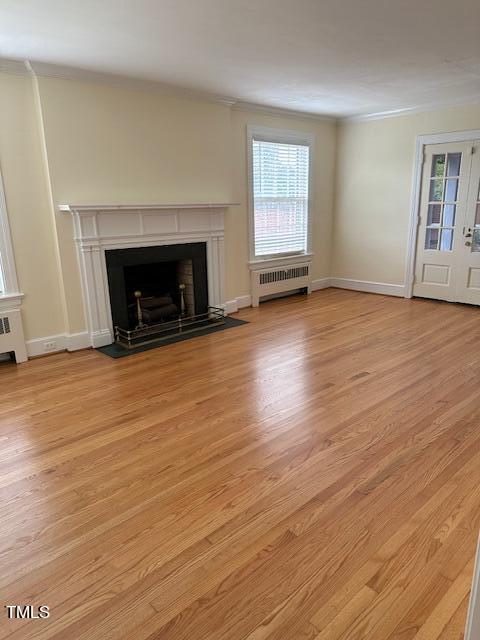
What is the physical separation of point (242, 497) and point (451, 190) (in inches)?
210

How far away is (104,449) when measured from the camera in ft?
8.68

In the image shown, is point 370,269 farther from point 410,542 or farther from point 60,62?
point 410,542

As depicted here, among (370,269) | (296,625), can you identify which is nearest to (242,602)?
(296,625)

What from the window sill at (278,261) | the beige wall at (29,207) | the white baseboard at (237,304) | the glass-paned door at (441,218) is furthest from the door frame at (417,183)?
the beige wall at (29,207)

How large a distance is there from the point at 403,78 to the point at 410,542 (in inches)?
173

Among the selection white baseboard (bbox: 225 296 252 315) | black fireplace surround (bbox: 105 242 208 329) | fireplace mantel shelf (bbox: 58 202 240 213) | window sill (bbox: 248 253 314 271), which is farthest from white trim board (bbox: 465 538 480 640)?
window sill (bbox: 248 253 314 271)

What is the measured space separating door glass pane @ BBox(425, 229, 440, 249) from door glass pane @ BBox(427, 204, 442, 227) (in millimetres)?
111

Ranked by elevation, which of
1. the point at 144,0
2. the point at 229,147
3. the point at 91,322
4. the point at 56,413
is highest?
the point at 144,0

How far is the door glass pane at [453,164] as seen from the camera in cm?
566

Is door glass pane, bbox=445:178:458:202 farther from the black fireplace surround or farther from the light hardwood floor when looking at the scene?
the black fireplace surround

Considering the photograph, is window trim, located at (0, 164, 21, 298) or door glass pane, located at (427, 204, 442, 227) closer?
window trim, located at (0, 164, 21, 298)

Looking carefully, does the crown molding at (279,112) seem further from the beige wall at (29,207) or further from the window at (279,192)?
the beige wall at (29,207)

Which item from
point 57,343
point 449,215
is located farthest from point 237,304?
point 449,215

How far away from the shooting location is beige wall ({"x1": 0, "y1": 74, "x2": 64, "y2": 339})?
375cm
